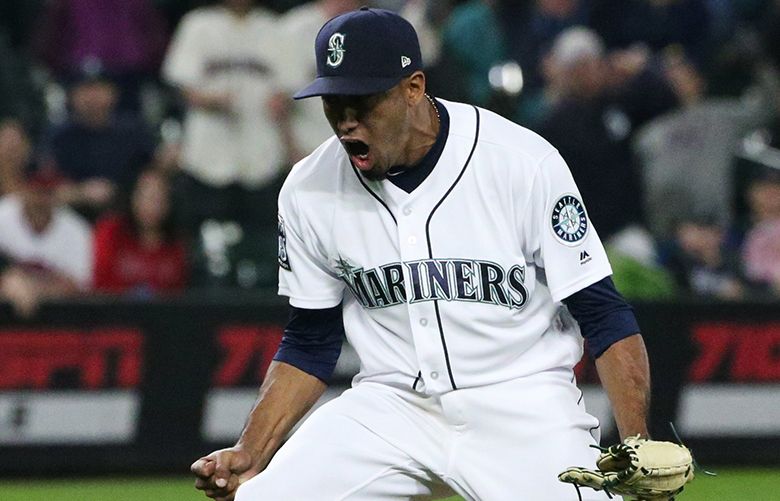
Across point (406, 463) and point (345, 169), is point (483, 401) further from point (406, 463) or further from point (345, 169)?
point (345, 169)

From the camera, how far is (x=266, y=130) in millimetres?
9664

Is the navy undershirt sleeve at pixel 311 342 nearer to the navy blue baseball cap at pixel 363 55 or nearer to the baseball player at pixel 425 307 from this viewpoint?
the baseball player at pixel 425 307

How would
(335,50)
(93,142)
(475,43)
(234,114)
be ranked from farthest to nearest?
1. (475,43)
2. (93,142)
3. (234,114)
4. (335,50)

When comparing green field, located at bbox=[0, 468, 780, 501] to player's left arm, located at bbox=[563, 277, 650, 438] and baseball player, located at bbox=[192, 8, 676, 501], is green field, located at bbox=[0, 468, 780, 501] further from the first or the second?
player's left arm, located at bbox=[563, 277, 650, 438]

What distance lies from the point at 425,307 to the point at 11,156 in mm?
5592

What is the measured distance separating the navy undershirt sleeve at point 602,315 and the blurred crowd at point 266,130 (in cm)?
474

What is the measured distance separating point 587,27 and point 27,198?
439cm

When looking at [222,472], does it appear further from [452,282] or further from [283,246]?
[452,282]

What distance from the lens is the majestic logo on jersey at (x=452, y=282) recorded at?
4.34 m

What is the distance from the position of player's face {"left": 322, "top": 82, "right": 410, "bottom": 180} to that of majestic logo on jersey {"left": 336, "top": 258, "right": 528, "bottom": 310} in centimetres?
32

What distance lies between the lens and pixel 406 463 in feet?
14.3

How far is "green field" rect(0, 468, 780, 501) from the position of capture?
26.5 feet

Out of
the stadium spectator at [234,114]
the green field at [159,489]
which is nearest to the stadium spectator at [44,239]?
the stadium spectator at [234,114]

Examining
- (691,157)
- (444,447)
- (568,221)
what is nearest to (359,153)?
(568,221)
